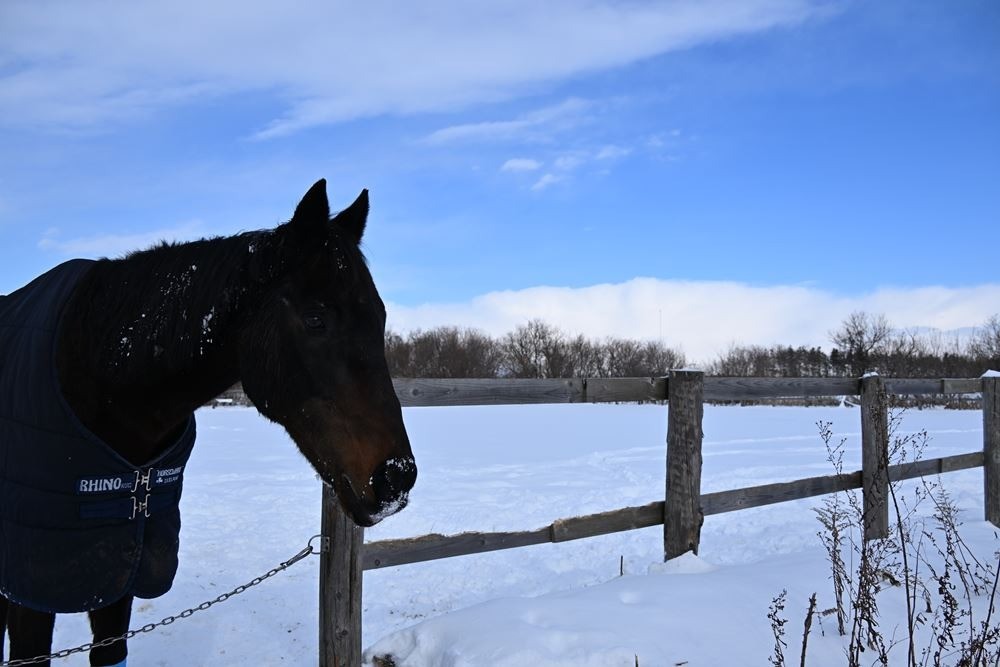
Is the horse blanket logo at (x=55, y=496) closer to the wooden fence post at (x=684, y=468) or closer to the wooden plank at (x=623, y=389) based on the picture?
the wooden plank at (x=623, y=389)

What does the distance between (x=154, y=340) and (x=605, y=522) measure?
3.04 m

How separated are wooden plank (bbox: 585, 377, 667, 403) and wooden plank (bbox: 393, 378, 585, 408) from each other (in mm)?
80

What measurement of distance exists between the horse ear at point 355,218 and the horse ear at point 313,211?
5.1 inches

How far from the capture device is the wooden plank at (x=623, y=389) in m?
4.39

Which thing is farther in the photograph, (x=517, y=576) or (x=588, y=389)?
(x=517, y=576)

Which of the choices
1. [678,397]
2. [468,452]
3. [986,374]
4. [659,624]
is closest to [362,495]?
[659,624]

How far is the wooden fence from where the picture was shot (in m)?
3.16

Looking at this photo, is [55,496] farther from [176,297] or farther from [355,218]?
[355,218]

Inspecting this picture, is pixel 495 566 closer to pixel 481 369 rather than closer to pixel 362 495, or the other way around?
pixel 362 495

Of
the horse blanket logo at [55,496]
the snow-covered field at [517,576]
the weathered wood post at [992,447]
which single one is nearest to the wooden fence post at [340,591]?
the snow-covered field at [517,576]

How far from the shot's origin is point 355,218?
6.71ft

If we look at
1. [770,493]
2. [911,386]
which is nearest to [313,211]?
[770,493]

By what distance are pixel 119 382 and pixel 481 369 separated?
216 ft

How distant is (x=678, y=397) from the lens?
4562 millimetres
